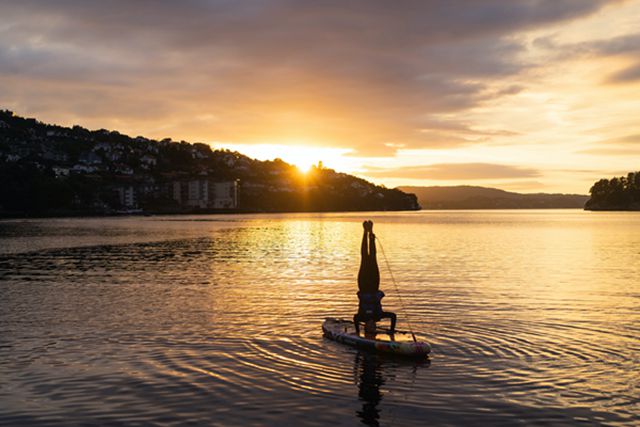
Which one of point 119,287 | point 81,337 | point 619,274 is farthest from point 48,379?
point 619,274

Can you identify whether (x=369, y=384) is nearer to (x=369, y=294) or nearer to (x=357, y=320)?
(x=357, y=320)

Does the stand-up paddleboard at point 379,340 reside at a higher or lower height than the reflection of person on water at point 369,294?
lower

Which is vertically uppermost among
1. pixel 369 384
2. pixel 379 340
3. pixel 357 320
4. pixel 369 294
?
pixel 369 294

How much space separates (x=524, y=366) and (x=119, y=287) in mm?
31281

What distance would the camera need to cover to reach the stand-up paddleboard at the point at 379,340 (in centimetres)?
2083

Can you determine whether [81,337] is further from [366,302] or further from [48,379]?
[366,302]

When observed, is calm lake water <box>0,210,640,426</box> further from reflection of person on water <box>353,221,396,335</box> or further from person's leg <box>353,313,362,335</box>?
reflection of person on water <box>353,221,396,335</box>

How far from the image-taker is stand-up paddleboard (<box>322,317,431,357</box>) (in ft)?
68.3

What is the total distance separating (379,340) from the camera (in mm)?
22031

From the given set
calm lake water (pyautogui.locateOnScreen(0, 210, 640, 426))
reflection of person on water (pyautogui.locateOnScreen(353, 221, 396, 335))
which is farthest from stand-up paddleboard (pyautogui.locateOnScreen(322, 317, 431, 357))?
reflection of person on water (pyautogui.locateOnScreen(353, 221, 396, 335))

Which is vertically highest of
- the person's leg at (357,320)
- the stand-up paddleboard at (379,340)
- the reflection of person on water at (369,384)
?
the person's leg at (357,320)

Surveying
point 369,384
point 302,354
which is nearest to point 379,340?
point 302,354

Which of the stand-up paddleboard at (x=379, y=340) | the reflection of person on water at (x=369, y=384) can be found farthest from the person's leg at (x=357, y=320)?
the reflection of person on water at (x=369, y=384)

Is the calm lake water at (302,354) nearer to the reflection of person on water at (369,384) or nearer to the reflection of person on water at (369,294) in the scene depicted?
→ the reflection of person on water at (369,384)
